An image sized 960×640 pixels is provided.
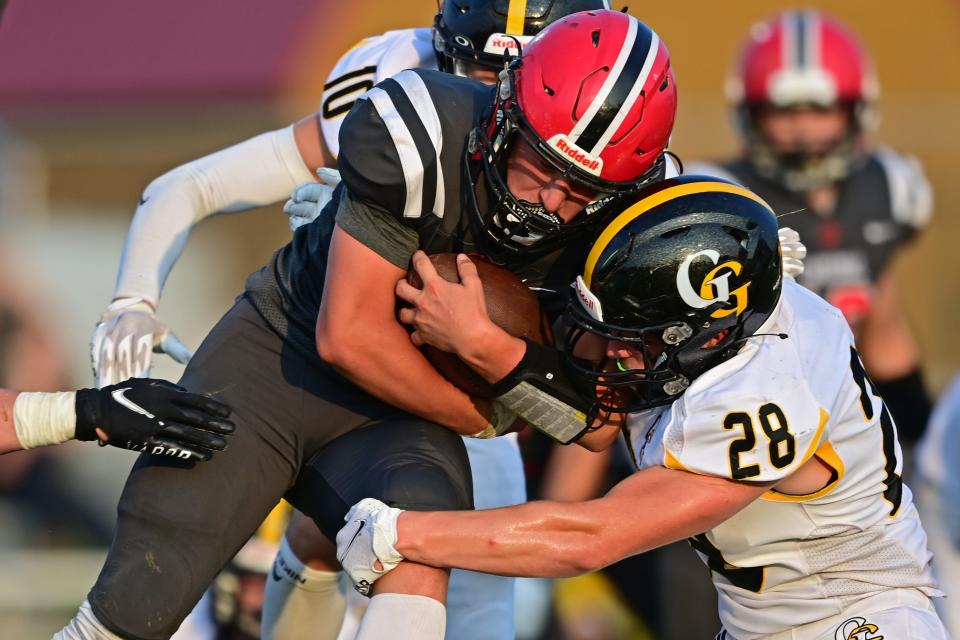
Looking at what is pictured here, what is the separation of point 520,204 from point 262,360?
868mm

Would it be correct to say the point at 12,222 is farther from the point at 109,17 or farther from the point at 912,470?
the point at 912,470

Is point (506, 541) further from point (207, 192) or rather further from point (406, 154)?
point (207, 192)

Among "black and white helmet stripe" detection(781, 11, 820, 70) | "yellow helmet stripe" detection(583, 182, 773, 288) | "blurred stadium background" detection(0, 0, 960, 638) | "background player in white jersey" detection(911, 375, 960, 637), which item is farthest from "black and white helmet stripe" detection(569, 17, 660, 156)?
"blurred stadium background" detection(0, 0, 960, 638)

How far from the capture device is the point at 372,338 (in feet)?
10.7

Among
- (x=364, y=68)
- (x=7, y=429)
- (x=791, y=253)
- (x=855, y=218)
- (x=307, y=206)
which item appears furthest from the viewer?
(x=855, y=218)

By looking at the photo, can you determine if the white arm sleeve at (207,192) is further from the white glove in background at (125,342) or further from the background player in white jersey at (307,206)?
the white glove in background at (125,342)

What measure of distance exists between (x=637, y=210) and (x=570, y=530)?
731 millimetres

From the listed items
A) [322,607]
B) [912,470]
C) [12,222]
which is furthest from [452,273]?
[12,222]

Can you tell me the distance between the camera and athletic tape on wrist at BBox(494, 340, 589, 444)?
3223mm

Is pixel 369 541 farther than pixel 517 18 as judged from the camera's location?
No

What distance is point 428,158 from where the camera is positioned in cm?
318

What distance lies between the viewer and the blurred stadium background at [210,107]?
9.25m

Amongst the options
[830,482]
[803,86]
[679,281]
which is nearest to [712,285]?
[679,281]

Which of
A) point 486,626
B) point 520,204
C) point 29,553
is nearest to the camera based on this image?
point 520,204
